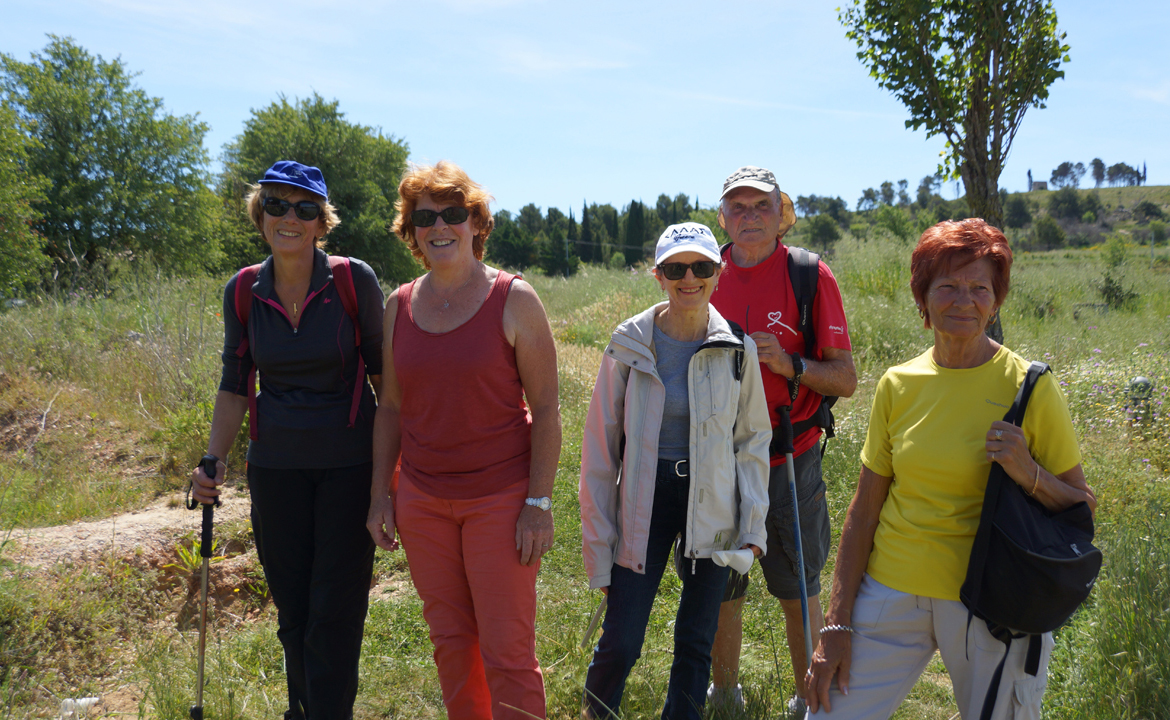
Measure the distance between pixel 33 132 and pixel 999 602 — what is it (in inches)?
1026

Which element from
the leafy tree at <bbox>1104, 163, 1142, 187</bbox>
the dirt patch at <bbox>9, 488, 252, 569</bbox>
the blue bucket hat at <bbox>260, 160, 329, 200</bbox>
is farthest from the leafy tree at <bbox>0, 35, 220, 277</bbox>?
the leafy tree at <bbox>1104, 163, 1142, 187</bbox>

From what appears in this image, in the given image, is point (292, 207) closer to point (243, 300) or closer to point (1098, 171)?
point (243, 300)

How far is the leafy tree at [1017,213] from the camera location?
246 ft

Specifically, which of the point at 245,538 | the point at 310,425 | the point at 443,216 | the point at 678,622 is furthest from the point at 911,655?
the point at 245,538

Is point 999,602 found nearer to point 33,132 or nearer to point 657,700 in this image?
point 657,700

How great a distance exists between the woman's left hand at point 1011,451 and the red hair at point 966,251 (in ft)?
1.13

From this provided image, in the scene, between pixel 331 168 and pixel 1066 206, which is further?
pixel 1066 206

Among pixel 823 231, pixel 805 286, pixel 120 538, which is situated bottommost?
pixel 120 538

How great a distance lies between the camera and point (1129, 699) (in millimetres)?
2525

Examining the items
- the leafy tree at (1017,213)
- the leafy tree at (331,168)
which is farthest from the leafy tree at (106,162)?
the leafy tree at (1017,213)

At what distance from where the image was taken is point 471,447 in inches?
93.0

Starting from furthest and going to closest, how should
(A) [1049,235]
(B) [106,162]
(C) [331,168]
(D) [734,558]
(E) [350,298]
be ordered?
(A) [1049,235] < (C) [331,168] < (B) [106,162] < (E) [350,298] < (D) [734,558]

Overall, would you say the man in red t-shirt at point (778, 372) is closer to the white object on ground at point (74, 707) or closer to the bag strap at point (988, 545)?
the bag strap at point (988, 545)

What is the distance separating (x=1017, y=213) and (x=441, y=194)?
90.5 meters
